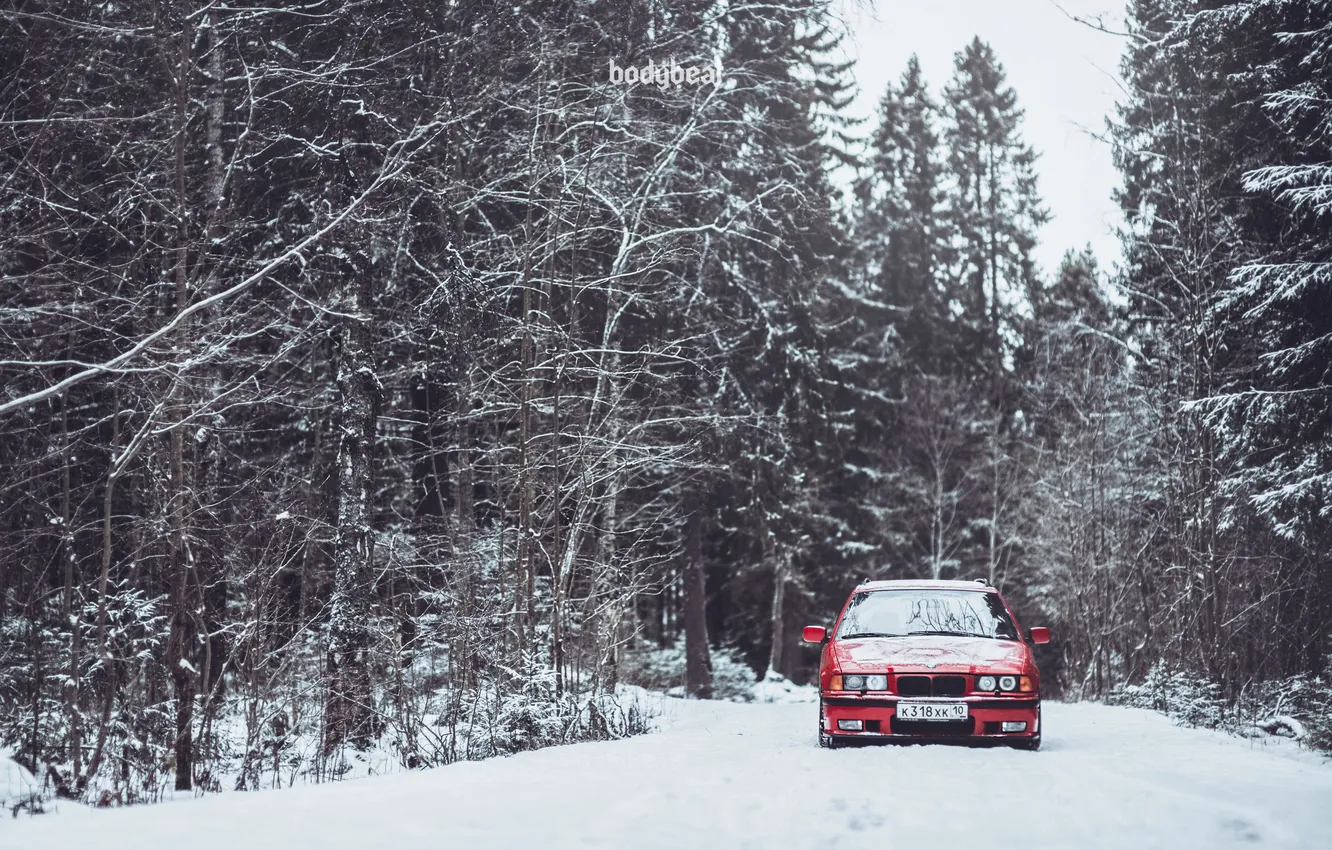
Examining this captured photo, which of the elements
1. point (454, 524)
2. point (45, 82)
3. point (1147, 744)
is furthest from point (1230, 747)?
point (45, 82)

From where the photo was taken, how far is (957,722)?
394 inches

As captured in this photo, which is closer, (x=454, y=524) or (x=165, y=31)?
(x=165, y=31)

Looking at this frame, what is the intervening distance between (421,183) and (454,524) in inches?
204

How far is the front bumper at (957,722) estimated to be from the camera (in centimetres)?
1001

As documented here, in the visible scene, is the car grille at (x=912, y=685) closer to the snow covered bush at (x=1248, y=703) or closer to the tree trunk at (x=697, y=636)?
the snow covered bush at (x=1248, y=703)

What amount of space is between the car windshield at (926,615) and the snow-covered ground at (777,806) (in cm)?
148

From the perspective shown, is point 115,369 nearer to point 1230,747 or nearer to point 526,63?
point 526,63

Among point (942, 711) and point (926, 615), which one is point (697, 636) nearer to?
point (926, 615)

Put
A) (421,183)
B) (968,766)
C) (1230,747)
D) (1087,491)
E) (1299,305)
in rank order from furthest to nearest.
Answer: (1087,491)
(1299,305)
(421,183)
(1230,747)
(968,766)

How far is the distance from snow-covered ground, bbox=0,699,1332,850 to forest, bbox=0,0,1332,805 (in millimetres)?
2716

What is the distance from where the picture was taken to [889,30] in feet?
47.4

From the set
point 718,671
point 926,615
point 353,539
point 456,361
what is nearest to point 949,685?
point 926,615

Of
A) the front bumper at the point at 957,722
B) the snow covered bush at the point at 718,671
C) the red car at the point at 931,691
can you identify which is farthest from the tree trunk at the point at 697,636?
the front bumper at the point at 957,722

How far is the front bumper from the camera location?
10008mm
